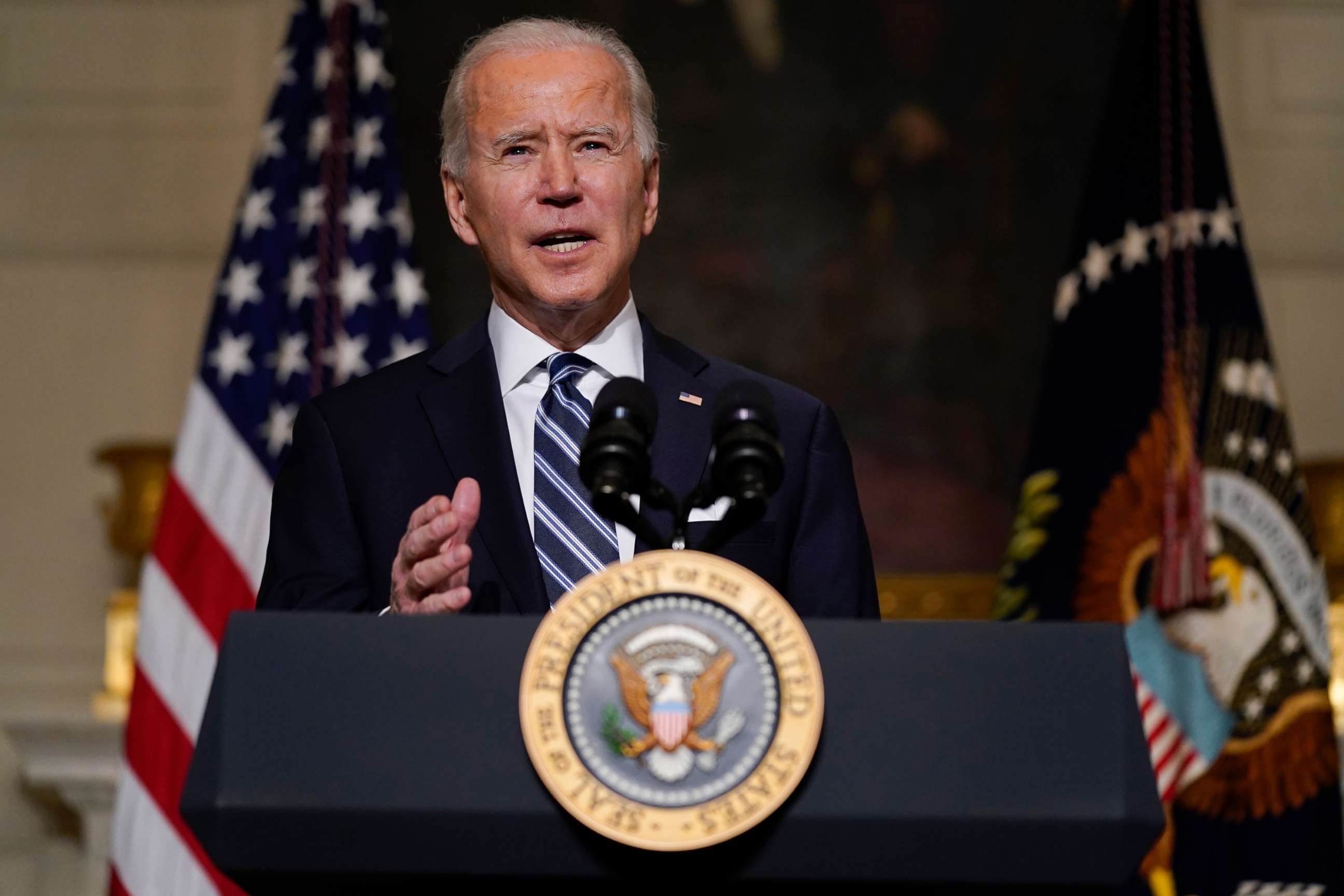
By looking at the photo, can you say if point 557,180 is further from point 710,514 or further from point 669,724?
point 669,724

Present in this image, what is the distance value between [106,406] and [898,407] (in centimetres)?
251

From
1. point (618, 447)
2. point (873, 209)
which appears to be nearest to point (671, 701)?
point (618, 447)

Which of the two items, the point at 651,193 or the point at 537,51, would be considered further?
the point at 651,193

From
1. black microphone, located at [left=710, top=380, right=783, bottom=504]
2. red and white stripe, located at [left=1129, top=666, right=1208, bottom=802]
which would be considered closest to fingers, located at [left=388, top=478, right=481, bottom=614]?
black microphone, located at [left=710, top=380, right=783, bottom=504]

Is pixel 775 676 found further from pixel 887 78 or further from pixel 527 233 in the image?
pixel 887 78

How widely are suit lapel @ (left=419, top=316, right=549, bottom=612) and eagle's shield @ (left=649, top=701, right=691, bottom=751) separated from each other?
1.71 ft

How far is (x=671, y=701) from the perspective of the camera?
1188 millimetres

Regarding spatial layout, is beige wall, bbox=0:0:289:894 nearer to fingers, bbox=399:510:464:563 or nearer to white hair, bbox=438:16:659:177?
white hair, bbox=438:16:659:177

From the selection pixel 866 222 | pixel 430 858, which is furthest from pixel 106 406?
pixel 430 858

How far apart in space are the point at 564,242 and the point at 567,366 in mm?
150

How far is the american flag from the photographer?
12.6 feet

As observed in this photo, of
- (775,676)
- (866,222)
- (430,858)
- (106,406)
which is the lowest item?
(430,858)

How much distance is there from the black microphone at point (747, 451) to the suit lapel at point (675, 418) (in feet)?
1.35

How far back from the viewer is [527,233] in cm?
192
